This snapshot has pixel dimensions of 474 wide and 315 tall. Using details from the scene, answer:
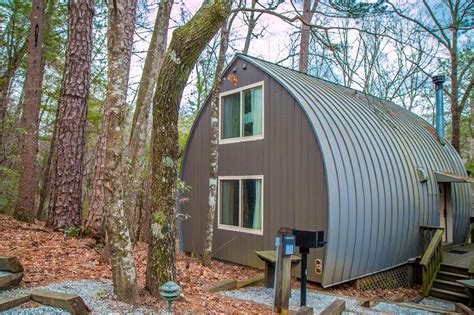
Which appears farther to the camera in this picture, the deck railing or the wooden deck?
the wooden deck

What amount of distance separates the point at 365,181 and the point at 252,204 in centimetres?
242

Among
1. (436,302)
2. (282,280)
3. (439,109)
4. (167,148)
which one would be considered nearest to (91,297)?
(167,148)

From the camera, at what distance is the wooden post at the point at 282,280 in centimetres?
421

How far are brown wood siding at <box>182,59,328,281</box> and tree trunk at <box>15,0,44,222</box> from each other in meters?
3.66

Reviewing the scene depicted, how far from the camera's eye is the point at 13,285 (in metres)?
3.42

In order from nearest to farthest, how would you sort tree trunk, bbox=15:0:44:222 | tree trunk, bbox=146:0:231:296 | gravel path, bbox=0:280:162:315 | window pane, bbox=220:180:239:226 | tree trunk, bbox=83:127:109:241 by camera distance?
gravel path, bbox=0:280:162:315 → tree trunk, bbox=146:0:231:296 → tree trunk, bbox=83:127:109:241 → tree trunk, bbox=15:0:44:222 → window pane, bbox=220:180:239:226

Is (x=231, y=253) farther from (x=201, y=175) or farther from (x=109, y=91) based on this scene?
(x=109, y=91)

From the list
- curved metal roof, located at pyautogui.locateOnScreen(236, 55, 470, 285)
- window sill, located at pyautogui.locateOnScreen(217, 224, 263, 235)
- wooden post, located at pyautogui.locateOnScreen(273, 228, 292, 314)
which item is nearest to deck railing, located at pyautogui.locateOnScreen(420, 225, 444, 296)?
curved metal roof, located at pyautogui.locateOnScreen(236, 55, 470, 285)

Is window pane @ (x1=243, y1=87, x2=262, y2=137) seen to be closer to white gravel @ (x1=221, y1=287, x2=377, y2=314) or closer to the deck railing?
white gravel @ (x1=221, y1=287, x2=377, y2=314)

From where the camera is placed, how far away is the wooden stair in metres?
7.63

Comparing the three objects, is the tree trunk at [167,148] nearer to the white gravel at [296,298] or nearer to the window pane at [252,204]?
the white gravel at [296,298]

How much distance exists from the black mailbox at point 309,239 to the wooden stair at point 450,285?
5101 mm

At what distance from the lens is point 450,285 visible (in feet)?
26.0

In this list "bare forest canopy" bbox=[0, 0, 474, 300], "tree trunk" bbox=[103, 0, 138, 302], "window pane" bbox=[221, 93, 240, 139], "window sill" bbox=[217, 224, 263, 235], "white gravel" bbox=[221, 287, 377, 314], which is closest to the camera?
"tree trunk" bbox=[103, 0, 138, 302]
